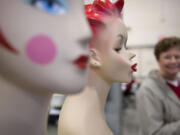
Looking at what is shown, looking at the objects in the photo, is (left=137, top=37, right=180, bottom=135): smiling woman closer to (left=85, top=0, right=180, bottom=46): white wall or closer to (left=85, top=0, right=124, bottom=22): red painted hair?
(left=85, top=0, right=124, bottom=22): red painted hair

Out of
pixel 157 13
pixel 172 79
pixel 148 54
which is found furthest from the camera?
pixel 148 54

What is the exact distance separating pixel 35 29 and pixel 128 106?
9.00 ft

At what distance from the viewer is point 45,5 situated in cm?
36

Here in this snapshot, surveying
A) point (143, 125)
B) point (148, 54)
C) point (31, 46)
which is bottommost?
point (143, 125)

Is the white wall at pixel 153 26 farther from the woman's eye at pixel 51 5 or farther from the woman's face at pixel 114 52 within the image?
the woman's eye at pixel 51 5

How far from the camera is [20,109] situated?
1.34 ft

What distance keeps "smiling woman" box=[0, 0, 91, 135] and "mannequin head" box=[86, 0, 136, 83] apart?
28cm

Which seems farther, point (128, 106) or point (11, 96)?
point (128, 106)

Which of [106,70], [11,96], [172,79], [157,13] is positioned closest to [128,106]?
[157,13]

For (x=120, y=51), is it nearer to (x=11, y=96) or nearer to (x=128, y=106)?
(x=11, y=96)

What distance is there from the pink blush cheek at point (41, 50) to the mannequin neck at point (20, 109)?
84 millimetres

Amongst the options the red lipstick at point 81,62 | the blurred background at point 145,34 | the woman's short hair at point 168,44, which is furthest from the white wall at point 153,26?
the red lipstick at point 81,62

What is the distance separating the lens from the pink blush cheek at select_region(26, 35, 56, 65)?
0.35m

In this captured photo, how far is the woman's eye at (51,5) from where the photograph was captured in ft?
1.16
